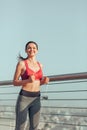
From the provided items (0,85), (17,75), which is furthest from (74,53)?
(17,75)

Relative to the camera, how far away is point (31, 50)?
3.43 meters

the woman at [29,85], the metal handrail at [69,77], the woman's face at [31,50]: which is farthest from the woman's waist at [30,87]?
the metal handrail at [69,77]

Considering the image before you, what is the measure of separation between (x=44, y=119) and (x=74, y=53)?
8244 mm

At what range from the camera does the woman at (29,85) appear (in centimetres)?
334

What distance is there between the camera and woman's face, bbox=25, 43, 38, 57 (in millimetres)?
3432

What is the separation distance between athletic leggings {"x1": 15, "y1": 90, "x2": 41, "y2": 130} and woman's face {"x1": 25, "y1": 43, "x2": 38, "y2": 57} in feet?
1.14

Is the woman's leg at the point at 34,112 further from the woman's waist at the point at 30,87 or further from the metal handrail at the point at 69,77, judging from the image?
the metal handrail at the point at 69,77

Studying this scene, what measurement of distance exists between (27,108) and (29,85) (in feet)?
0.69

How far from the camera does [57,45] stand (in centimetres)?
1211

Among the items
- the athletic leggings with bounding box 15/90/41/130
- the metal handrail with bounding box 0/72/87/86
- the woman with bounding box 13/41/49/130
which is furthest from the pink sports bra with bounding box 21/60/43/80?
the metal handrail with bounding box 0/72/87/86

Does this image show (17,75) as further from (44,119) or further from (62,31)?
(62,31)

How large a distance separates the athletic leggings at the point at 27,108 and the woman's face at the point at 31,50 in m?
0.35

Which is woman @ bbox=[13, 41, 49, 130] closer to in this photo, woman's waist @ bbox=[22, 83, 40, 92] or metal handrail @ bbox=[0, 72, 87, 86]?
woman's waist @ bbox=[22, 83, 40, 92]

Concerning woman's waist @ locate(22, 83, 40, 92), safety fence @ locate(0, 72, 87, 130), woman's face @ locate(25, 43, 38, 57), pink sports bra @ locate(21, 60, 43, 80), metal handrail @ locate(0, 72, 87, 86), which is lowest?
safety fence @ locate(0, 72, 87, 130)
